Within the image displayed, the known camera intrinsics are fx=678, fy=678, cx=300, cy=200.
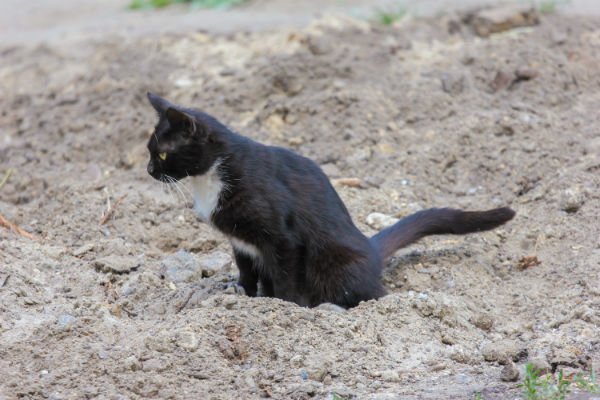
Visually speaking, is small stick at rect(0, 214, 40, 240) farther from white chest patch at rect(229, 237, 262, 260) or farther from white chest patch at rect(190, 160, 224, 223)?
white chest patch at rect(229, 237, 262, 260)

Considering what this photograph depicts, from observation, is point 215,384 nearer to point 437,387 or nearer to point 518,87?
point 437,387

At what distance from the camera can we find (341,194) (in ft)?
16.9

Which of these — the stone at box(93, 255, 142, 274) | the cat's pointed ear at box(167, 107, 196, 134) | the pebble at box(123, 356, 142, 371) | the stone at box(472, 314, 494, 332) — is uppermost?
the cat's pointed ear at box(167, 107, 196, 134)

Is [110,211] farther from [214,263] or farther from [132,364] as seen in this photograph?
[132,364]

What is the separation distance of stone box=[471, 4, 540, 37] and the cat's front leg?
419 cm

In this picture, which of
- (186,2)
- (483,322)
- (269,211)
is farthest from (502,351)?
(186,2)

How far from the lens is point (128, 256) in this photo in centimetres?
448

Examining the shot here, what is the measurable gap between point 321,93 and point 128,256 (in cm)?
252

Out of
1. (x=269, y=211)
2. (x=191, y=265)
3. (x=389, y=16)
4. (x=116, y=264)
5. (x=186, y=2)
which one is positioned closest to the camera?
(x=269, y=211)

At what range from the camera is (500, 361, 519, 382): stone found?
9.78 feet

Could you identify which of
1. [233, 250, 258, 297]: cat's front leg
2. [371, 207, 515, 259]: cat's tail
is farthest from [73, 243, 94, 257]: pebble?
[371, 207, 515, 259]: cat's tail

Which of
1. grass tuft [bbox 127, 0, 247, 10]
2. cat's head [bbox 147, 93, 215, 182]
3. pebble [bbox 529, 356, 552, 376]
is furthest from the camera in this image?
grass tuft [bbox 127, 0, 247, 10]

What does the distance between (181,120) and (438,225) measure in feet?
5.82

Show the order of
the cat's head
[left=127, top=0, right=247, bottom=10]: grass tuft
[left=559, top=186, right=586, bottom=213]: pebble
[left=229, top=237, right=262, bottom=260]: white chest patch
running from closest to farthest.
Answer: the cat's head
[left=229, top=237, right=262, bottom=260]: white chest patch
[left=559, top=186, right=586, bottom=213]: pebble
[left=127, top=0, right=247, bottom=10]: grass tuft
